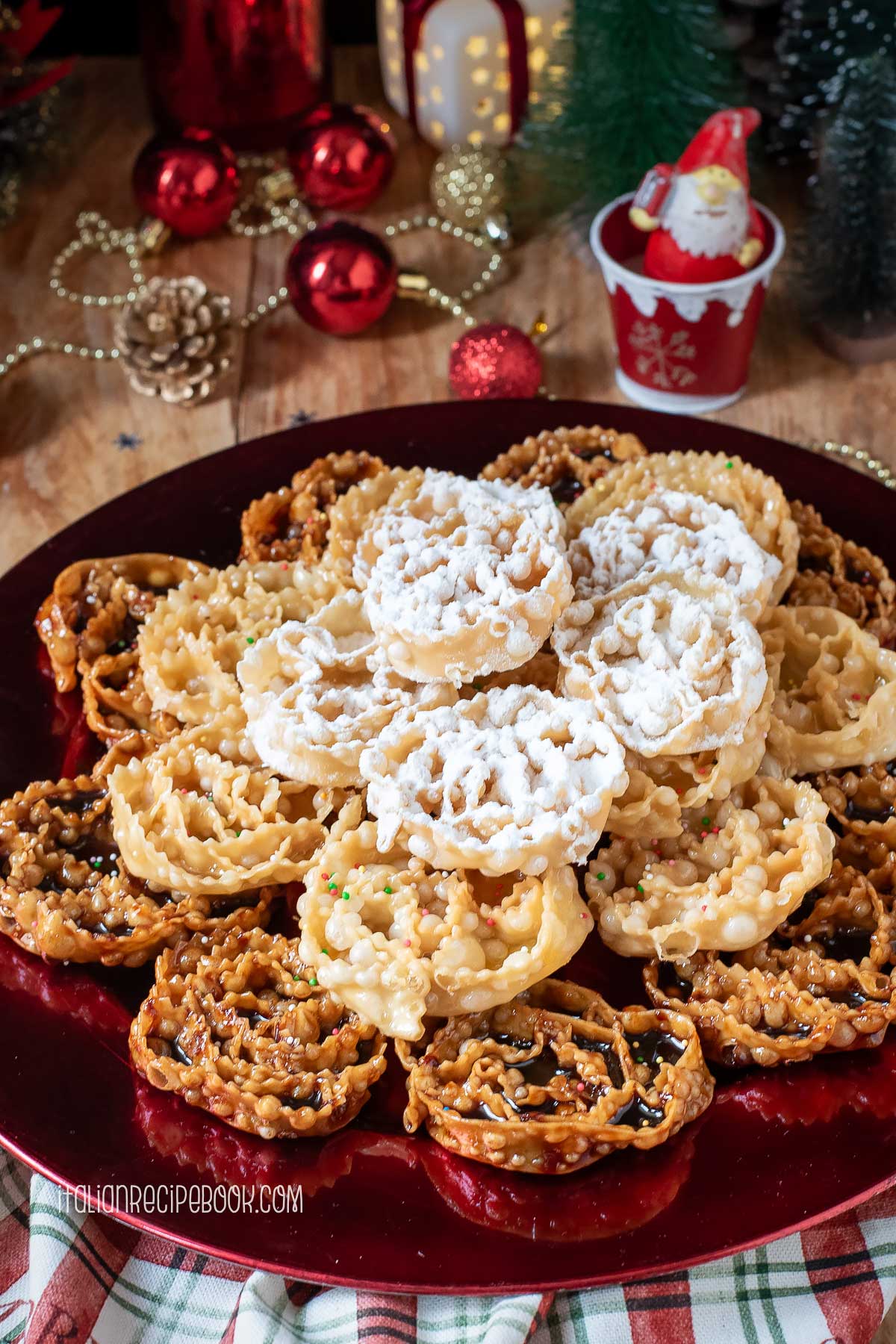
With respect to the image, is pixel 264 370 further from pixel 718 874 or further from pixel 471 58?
pixel 718 874

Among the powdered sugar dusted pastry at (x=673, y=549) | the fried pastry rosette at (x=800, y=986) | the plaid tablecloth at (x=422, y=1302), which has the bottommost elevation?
the plaid tablecloth at (x=422, y=1302)

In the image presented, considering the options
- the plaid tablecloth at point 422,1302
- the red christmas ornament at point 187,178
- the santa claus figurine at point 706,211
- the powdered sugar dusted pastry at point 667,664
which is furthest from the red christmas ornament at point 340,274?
the plaid tablecloth at point 422,1302

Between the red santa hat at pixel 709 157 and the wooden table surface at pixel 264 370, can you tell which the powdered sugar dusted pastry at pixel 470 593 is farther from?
the wooden table surface at pixel 264 370

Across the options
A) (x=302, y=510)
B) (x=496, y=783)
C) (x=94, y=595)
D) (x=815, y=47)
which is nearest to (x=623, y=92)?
(x=815, y=47)

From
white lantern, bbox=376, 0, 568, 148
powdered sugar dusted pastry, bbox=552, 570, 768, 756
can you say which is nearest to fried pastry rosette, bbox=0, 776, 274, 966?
powdered sugar dusted pastry, bbox=552, 570, 768, 756

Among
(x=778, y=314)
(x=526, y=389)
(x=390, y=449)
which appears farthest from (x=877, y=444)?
(x=390, y=449)

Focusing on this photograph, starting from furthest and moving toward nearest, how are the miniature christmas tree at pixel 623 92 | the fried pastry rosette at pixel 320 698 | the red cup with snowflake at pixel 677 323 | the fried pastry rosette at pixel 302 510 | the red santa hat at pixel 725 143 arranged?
the miniature christmas tree at pixel 623 92
the red cup with snowflake at pixel 677 323
the red santa hat at pixel 725 143
the fried pastry rosette at pixel 302 510
the fried pastry rosette at pixel 320 698
